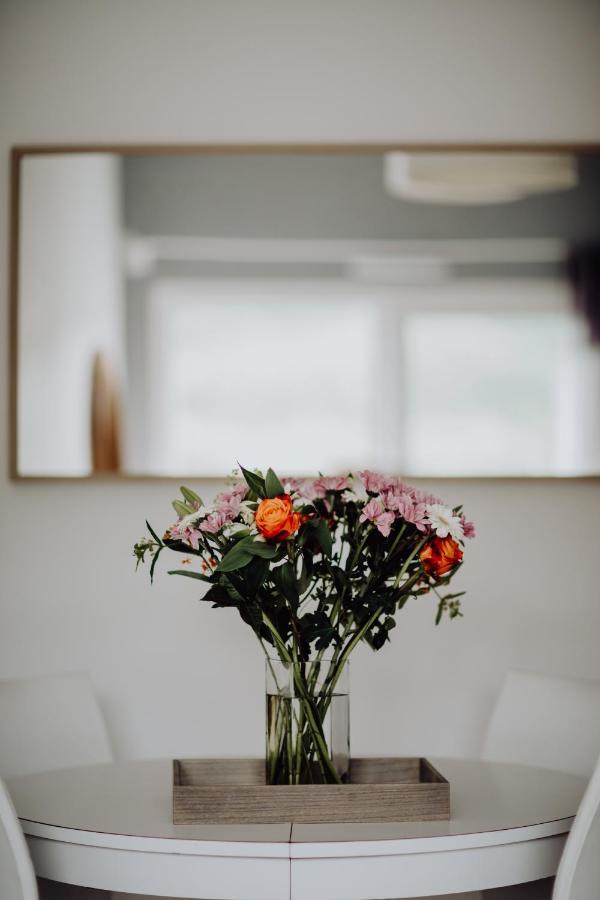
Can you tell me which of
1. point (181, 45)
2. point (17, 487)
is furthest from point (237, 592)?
point (181, 45)

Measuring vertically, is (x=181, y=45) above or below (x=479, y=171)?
above

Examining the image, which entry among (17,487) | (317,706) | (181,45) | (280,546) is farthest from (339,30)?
(317,706)

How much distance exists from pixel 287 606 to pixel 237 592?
3.6 inches

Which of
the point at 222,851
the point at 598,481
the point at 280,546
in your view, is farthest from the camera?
the point at 598,481

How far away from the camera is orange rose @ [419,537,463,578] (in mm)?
1582

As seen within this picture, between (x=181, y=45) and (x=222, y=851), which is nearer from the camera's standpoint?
(x=222, y=851)

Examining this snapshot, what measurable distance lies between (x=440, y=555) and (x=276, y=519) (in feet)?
0.91

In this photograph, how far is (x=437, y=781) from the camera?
1.59 metres

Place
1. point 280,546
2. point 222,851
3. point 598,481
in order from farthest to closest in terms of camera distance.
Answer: point 598,481 → point 280,546 → point 222,851

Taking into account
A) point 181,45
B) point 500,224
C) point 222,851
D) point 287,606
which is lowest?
point 222,851

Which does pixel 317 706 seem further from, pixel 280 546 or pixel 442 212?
pixel 442 212

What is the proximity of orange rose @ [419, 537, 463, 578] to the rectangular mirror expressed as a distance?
3.26 feet

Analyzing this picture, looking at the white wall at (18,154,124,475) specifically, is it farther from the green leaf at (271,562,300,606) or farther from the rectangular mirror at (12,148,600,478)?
the green leaf at (271,562,300,606)

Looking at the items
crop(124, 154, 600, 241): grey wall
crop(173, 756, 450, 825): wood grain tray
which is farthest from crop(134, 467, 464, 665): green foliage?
crop(124, 154, 600, 241): grey wall
